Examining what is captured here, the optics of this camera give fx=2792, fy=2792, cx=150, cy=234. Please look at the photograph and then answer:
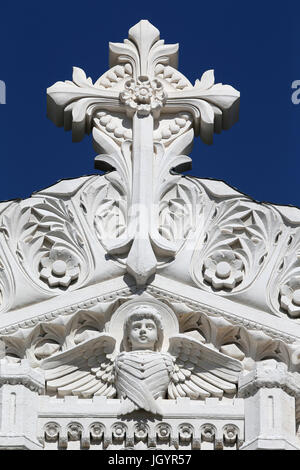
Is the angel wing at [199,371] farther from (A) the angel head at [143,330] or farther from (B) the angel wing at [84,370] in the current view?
(B) the angel wing at [84,370]

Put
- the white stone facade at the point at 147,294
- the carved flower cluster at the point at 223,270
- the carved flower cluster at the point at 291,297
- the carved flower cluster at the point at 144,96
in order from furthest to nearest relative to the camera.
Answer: the carved flower cluster at the point at 144,96
the carved flower cluster at the point at 223,270
the carved flower cluster at the point at 291,297
the white stone facade at the point at 147,294

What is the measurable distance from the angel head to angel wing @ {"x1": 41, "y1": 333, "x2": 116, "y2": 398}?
17 centimetres

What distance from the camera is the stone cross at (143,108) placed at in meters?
25.6

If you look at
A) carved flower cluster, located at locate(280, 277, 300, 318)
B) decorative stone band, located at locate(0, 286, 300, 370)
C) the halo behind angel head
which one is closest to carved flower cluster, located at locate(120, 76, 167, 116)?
decorative stone band, located at locate(0, 286, 300, 370)

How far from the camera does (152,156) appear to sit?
25.6 meters

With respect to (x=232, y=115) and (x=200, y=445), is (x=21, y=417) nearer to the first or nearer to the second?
(x=200, y=445)

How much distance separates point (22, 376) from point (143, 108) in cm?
333

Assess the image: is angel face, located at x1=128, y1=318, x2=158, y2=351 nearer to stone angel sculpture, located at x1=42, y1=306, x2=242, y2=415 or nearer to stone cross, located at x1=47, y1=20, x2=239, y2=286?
stone angel sculpture, located at x1=42, y1=306, x2=242, y2=415

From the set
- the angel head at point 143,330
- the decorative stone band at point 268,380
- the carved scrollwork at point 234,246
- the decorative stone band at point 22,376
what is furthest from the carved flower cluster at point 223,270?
the decorative stone band at point 22,376

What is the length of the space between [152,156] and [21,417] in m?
3.26

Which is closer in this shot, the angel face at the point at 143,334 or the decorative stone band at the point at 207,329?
the angel face at the point at 143,334

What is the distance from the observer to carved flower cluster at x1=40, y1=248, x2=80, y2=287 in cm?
2486

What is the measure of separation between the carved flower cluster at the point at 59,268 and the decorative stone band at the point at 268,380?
1916mm

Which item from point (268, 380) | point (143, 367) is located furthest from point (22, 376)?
point (268, 380)
